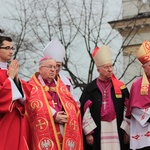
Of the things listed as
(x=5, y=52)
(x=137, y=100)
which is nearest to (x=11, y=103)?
(x=5, y=52)

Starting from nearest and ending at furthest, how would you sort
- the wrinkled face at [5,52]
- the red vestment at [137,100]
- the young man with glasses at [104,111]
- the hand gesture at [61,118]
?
the wrinkled face at [5,52] < the hand gesture at [61,118] < the red vestment at [137,100] < the young man with glasses at [104,111]

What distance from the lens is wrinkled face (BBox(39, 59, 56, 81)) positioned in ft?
20.1

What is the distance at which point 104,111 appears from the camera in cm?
677

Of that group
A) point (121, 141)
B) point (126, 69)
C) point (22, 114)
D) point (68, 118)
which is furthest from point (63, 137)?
point (126, 69)

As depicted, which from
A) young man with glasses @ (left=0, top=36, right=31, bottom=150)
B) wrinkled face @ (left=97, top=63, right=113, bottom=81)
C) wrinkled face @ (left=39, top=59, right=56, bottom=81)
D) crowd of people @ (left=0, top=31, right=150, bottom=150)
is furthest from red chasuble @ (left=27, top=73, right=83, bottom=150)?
wrinkled face @ (left=97, top=63, right=113, bottom=81)

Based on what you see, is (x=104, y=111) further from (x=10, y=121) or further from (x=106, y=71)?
(x=10, y=121)

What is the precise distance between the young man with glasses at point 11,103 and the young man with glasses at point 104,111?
141cm

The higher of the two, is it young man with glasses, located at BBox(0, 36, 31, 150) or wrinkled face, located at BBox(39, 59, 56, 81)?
wrinkled face, located at BBox(39, 59, 56, 81)

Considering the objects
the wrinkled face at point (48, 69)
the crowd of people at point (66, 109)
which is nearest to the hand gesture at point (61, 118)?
the crowd of people at point (66, 109)

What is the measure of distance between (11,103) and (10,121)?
316 mm

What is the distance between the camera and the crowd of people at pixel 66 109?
5512 millimetres

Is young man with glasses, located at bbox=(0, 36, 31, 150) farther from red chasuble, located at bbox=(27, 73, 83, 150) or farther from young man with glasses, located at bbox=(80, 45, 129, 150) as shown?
young man with glasses, located at bbox=(80, 45, 129, 150)

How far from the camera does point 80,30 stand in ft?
67.1

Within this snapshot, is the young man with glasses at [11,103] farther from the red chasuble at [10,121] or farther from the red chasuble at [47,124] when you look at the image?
the red chasuble at [47,124]
